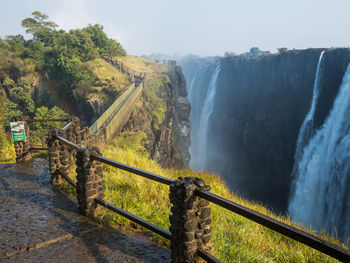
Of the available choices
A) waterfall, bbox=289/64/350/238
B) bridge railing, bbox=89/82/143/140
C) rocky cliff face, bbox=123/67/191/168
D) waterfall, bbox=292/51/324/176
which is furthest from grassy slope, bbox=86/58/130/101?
waterfall, bbox=292/51/324/176

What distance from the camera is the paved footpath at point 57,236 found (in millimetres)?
3205

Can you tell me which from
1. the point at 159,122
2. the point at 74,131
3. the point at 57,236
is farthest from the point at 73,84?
the point at 57,236

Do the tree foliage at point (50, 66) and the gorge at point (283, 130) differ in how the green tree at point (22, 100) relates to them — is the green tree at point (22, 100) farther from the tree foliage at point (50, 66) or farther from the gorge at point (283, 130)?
the gorge at point (283, 130)

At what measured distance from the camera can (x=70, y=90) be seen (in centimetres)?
2395

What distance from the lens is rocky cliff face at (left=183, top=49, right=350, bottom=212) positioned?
32.1 m

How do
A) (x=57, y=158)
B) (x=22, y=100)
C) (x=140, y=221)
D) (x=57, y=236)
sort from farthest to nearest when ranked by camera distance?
(x=22, y=100) < (x=57, y=158) < (x=57, y=236) < (x=140, y=221)

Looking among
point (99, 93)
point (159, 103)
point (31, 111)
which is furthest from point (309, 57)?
point (31, 111)

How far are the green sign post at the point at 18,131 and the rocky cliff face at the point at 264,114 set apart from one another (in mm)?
29573

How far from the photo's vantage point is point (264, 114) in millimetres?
38688

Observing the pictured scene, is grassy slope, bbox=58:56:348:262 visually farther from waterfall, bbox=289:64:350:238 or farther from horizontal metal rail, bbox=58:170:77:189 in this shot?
waterfall, bbox=289:64:350:238

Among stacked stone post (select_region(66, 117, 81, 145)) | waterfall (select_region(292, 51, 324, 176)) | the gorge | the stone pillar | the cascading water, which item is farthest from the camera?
the cascading water

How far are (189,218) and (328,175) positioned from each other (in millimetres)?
27945

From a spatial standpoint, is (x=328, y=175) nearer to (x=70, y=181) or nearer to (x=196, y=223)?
(x=70, y=181)

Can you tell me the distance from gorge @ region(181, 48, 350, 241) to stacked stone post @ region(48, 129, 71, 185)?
10.6m
